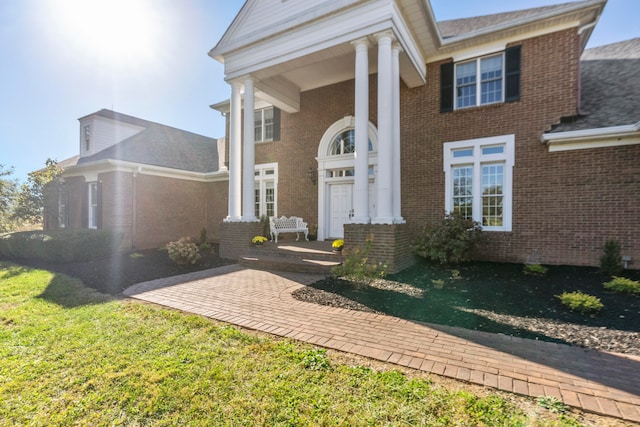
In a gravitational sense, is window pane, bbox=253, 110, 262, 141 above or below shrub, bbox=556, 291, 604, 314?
above

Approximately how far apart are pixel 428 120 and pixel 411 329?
291 inches

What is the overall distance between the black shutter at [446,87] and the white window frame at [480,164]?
1133 millimetres

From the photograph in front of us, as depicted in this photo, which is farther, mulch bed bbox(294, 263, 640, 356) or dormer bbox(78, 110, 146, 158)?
dormer bbox(78, 110, 146, 158)

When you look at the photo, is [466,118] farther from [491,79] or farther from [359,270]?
[359,270]

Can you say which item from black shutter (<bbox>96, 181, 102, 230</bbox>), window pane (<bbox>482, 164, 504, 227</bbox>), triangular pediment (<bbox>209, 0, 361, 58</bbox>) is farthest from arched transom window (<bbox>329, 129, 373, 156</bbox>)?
black shutter (<bbox>96, 181, 102, 230</bbox>)

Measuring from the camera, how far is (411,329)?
3.95 m

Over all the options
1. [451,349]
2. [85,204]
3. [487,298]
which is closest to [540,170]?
[487,298]

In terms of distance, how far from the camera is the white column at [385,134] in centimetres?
737

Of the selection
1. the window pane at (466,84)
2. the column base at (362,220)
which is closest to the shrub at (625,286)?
the column base at (362,220)

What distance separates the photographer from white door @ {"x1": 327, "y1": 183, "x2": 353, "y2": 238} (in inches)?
431

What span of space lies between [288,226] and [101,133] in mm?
10753

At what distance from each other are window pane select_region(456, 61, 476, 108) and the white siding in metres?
15.1

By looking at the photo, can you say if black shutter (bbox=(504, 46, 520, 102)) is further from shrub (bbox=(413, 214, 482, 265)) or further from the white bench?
the white bench

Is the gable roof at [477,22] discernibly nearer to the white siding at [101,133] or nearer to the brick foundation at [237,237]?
the brick foundation at [237,237]
